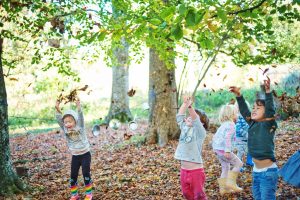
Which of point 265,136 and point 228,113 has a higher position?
point 228,113

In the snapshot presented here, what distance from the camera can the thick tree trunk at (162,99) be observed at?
1077 centimetres

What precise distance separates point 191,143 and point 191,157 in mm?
195

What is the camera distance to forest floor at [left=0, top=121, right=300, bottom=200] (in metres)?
6.36

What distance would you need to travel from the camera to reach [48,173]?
872 centimetres

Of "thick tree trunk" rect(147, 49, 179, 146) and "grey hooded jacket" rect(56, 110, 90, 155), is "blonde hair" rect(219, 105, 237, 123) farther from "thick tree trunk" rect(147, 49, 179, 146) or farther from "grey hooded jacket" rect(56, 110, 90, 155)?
"thick tree trunk" rect(147, 49, 179, 146)

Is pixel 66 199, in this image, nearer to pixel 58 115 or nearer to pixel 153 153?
pixel 58 115

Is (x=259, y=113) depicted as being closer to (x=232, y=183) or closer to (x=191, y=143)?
(x=191, y=143)

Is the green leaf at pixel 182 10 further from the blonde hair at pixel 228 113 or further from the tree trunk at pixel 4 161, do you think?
the tree trunk at pixel 4 161

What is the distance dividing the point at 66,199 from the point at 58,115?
1528 mm

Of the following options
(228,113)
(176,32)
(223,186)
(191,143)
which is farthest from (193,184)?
(176,32)

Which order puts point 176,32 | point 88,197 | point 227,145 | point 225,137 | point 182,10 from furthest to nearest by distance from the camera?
point 88,197, point 225,137, point 227,145, point 176,32, point 182,10

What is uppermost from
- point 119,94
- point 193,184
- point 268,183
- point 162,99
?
point 119,94

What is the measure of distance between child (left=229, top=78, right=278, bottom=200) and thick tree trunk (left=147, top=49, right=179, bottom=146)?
250 inches

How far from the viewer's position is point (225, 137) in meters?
5.86
